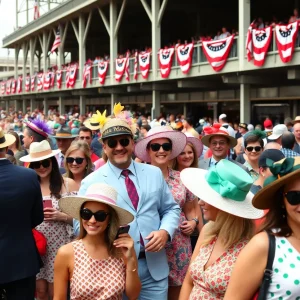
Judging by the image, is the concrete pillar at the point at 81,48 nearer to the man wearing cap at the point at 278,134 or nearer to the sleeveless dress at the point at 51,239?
the man wearing cap at the point at 278,134

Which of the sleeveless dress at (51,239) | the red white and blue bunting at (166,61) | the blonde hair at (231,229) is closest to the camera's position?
the blonde hair at (231,229)

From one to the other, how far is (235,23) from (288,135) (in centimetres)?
2780

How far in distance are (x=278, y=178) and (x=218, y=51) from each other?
56.5ft

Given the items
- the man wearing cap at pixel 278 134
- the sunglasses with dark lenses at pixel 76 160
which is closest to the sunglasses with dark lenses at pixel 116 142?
the sunglasses with dark lenses at pixel 76 160

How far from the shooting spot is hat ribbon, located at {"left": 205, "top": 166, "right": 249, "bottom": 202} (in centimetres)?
313

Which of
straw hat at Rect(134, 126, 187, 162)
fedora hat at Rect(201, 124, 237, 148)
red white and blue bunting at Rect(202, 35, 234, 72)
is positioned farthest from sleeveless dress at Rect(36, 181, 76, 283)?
red white and blue bunting at Rect(202, 35, 234, 72)

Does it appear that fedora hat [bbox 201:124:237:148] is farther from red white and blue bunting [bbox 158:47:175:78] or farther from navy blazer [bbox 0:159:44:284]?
red white and blue bunting [bbox 158:47:175:78]

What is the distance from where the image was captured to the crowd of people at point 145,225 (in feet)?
8.48

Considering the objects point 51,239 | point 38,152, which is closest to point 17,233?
point 51,239

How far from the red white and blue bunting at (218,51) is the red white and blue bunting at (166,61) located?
112 inches

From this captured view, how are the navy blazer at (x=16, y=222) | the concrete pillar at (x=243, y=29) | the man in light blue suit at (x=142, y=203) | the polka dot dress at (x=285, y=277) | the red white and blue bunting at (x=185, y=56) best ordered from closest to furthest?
1. the polka dot dress at (x=285, y=277)
2. the navy blazer at (x=16, y=222)
3. the man in light blue suit at (x=142, y=203)
4. the concrete pillar at (x=243, y=29)
5. the red white and blue bunting at (x=185, y=56)

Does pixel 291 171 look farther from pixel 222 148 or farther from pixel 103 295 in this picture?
pixel 222 148

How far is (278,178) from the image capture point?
262cm

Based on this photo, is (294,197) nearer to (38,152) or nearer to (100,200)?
(100,200)
